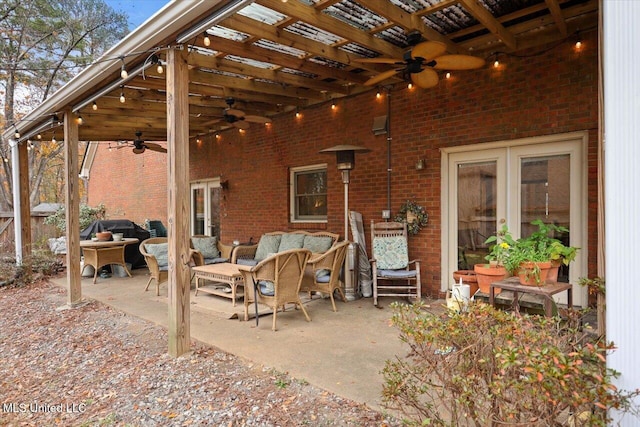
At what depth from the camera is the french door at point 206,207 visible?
854 cm

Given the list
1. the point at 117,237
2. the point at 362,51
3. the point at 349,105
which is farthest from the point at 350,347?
the point at 117,237

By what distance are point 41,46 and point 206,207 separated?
255 inches

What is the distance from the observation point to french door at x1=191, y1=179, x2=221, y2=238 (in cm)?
854

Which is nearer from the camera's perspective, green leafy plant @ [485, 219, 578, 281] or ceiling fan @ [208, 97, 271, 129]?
green leafy plant @ [485, 219, 578, 281]

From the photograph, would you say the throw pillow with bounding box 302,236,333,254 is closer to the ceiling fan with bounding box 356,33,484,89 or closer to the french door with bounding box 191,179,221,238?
the ceiling fan with bounding box 356,33,484,89

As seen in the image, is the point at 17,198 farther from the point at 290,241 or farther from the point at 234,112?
the point at 290,241

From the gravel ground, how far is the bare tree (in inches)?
266

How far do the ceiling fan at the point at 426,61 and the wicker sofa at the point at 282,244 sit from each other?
265 centimetres

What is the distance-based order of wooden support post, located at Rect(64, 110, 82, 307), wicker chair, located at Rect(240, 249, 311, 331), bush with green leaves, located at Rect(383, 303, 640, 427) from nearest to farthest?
1. bush with green leaves, located at Rect(383, 303, 640, 427)
2. wicker chair, located at Rect(240, 249, 311, 331)
3. wooden support post, located at Rect(64, 110, 82, 307)

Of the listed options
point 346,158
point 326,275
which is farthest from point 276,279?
point 346,158

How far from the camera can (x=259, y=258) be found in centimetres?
607

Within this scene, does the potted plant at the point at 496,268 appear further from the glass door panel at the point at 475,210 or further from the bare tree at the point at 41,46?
the bare tree at the point at 41,46

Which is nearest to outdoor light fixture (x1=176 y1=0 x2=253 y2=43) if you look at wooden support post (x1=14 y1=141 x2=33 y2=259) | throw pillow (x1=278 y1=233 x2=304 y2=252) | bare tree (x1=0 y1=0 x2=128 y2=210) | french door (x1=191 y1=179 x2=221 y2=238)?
throw pillow (x1=278 y1=233 x2=304 y2=252)

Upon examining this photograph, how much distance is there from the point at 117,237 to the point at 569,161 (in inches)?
286
